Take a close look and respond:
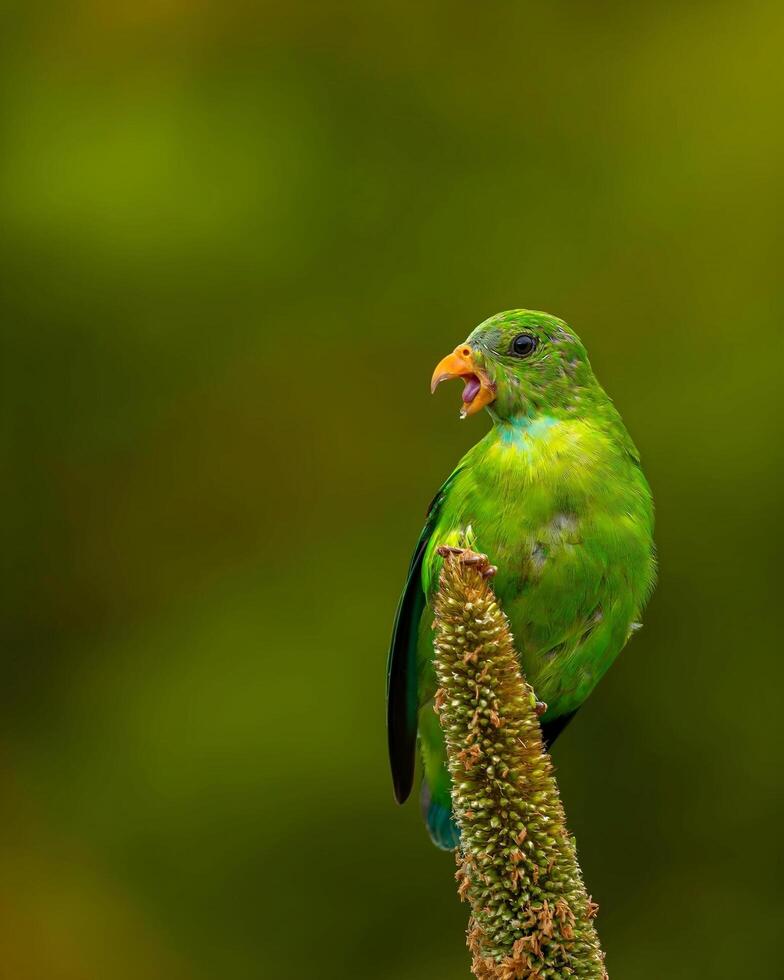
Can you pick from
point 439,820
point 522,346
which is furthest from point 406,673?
point 522,346

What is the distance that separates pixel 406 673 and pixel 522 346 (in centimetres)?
94

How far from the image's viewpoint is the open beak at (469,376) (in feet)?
10.5

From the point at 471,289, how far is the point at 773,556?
5.77ft

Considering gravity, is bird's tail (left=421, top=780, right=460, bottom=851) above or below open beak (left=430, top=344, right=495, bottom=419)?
below

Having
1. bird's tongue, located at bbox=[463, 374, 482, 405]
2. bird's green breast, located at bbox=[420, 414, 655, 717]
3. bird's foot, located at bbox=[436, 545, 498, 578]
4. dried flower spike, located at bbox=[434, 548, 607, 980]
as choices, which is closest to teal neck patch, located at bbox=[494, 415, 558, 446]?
bird's green breast, located at bbox=[420, 414, 655, 717]

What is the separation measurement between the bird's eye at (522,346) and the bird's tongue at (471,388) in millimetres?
119

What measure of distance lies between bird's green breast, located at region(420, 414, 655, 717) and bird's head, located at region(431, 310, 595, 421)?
55 mm

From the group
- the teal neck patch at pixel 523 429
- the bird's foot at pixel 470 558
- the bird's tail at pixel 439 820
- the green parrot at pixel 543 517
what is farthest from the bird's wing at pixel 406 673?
the bird's foot at pixel 470 558

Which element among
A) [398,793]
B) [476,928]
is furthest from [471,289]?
[476,928]

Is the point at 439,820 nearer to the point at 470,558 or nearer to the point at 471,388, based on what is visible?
the point at 471,388

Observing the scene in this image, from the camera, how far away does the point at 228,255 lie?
5.78m

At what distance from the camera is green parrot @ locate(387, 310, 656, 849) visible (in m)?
3.08

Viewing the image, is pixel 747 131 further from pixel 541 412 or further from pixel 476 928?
pixel 476 928

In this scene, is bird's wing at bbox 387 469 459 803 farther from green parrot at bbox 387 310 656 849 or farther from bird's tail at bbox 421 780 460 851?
bird's tail at bbox 421 780 460 851
